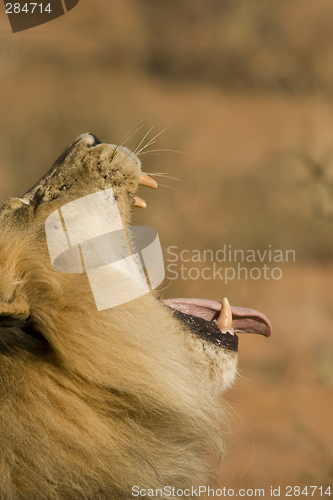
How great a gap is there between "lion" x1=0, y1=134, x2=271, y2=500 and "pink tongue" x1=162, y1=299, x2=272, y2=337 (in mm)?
599

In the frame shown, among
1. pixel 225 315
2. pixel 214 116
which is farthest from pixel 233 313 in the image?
pixel 214 116

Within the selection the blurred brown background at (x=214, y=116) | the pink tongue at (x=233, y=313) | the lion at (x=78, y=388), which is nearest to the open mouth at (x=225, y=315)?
the pink tongue at (x=233, y=313)

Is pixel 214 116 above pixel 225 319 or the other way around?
above

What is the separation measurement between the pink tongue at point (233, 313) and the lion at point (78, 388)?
0.60 meters

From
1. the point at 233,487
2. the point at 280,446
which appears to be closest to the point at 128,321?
the point at 233,487

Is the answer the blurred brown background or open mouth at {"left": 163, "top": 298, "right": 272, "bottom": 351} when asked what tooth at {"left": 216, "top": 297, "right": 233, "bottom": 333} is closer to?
open mouth at {"left": 163, "top": 298, "right": 272, "bottom": 351}

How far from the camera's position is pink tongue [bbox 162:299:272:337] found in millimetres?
1767

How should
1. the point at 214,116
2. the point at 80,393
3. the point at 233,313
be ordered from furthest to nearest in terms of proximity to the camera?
the point at 214,116
the point at 233,313
the point at 80,393

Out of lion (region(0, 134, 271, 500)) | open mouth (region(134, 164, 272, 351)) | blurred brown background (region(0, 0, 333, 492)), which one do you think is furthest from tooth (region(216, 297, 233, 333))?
blurred brown background (region(0, 0, 333, 492))

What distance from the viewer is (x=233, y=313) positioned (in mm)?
1807

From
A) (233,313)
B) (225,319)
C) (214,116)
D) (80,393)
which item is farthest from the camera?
(214,116)

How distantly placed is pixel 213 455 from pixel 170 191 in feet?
8.95

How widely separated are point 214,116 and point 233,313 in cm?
246

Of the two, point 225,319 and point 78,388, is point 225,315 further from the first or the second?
point 78,388
